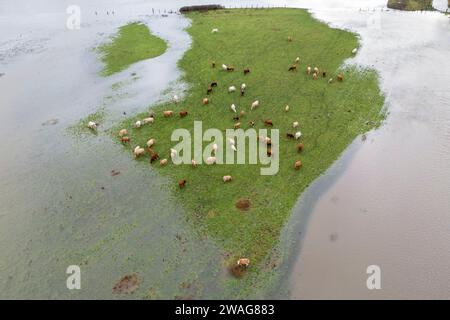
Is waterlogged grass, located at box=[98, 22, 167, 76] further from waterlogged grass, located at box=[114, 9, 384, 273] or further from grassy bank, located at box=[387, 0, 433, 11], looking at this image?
grassy bank, located at box=[387, 0, 433, 11]

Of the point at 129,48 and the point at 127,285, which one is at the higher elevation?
the point at 129,48

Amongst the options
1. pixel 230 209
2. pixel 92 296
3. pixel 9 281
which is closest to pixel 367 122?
pixel 230 209

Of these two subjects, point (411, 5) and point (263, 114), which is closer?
point (263, 114)

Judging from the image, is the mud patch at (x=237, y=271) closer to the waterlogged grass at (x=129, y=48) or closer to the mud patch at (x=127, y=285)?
the mud patch at (x=127, y=285)

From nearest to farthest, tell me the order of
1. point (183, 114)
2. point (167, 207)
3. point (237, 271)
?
point (237, 271)
point (167, 207)
point (183, 114)

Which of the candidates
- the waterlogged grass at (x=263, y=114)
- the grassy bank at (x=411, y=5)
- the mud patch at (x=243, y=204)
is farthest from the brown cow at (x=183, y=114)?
the grassy bank at (x=411, y=5)

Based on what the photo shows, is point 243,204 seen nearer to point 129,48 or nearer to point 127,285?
point 127,285

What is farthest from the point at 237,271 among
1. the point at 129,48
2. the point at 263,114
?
the point at 129,48
